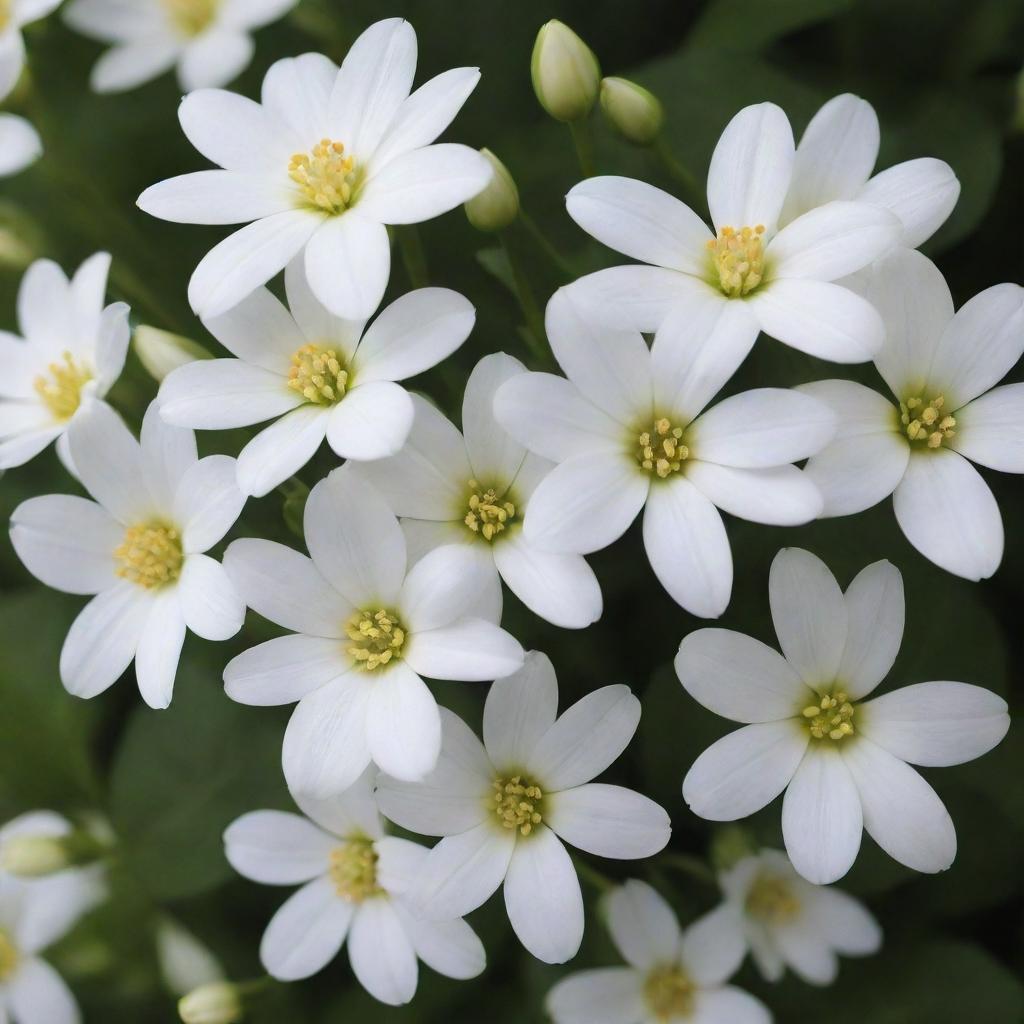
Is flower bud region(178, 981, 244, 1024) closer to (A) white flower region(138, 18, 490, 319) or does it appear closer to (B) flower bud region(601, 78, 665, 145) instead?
(A) white flower region(138, 18, 490, 319)

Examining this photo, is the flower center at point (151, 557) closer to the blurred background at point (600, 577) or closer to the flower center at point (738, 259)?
the blurred background at point (600, 577)

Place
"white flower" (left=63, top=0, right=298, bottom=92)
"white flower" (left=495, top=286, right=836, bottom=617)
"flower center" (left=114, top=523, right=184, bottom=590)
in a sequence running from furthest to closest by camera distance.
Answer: "white flower" (left=63, top=0, right=298, bottom=92) → "flower center" (left=114, top=523, right=184, bottom=590) → "white flower" (left=495, top=286, right=836, bottom=617)

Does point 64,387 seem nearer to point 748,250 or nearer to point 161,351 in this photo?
point 161,351

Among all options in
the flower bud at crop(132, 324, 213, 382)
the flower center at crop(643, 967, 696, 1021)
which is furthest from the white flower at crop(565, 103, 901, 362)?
the flower center at crop(643, 967, 696, 1021)

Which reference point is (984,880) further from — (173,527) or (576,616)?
(173,527)

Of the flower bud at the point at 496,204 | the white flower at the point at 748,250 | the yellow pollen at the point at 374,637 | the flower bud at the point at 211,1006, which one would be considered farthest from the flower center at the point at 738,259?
the flower bud at the point at 211,1006

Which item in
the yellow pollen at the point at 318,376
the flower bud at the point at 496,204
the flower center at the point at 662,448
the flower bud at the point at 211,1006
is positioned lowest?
the flower bud at the point at 211,1006

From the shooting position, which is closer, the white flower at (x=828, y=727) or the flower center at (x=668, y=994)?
the white flower at (x=828, y=727)
